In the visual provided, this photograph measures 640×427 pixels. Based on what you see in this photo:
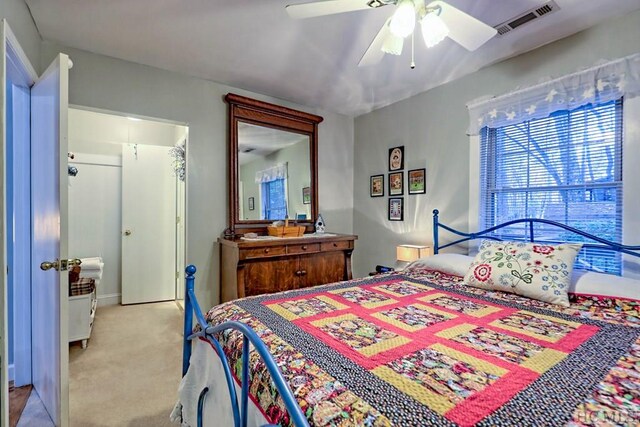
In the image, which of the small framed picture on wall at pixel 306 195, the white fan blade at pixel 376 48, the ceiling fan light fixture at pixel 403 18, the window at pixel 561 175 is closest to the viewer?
the ceiling fan light fixture at pixel 403 18

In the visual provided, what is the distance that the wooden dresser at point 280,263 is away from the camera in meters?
2.78

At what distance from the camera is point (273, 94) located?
3432 millimetres

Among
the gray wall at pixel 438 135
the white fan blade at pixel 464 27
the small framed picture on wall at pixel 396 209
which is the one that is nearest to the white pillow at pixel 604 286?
the gray wall at pixel 438 135

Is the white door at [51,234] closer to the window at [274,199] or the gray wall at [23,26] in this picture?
the gray wall at [23,26]

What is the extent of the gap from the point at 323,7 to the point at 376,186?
2447 mm

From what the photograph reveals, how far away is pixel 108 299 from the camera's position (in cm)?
401

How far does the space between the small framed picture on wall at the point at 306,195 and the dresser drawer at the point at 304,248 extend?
70 centimetres

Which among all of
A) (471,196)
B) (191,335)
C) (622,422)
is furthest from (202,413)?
(471,196)

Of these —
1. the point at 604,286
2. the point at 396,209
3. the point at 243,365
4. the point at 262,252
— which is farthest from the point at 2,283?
the point at 396,209

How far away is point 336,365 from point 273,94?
304 cm

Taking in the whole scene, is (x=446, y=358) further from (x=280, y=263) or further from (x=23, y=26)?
(x=23, y=26)

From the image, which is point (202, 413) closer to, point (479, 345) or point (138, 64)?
point (479, 345)

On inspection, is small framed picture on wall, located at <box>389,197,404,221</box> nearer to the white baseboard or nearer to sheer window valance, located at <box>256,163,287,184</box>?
sheer window valance, located at <box>256,163,287,184</box>

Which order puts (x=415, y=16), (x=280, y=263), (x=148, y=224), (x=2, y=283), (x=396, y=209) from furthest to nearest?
Result: (x=148, y=224) → (x=396, y=209) → (x=280, y=263) → (x=415, y=16) → (x=2, y=283)
